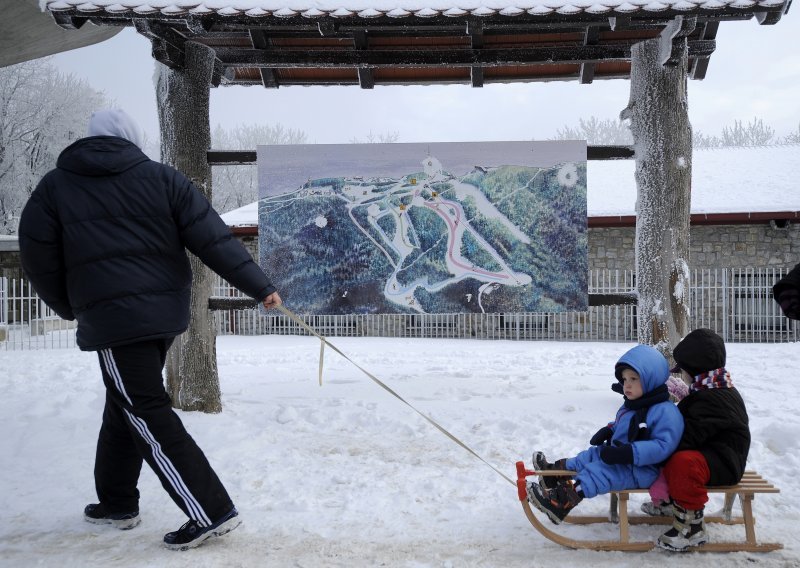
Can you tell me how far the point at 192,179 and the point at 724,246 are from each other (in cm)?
1300

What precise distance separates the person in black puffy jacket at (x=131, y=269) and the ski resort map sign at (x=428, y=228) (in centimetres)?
303

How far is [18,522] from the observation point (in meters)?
3.44

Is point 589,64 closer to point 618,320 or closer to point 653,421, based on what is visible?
point 653,421

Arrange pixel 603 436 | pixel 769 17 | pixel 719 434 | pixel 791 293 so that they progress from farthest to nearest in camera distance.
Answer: pixel 769 17, pixel 603 436, pixel 719 434, pixel 791 293

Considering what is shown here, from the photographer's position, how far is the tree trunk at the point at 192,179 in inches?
227

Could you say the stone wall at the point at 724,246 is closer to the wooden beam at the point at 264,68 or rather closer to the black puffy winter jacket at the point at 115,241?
the wooden beam at the point at 264,68

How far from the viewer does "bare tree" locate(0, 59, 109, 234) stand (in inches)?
1098

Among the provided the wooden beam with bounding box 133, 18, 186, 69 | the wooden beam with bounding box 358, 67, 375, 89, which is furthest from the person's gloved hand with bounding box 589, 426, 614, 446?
the wooden beam with bounding box 358, 67, 375, 89

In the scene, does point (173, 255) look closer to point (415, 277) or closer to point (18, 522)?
point (18, 522)

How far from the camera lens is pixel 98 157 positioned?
10.2 feet

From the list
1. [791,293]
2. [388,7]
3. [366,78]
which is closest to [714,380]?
[791,293]

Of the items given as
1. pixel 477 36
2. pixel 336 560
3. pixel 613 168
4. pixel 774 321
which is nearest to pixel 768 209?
pixel 774 321

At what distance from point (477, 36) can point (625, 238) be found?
403 inches

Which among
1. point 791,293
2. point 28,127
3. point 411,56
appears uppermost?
point 28,127
